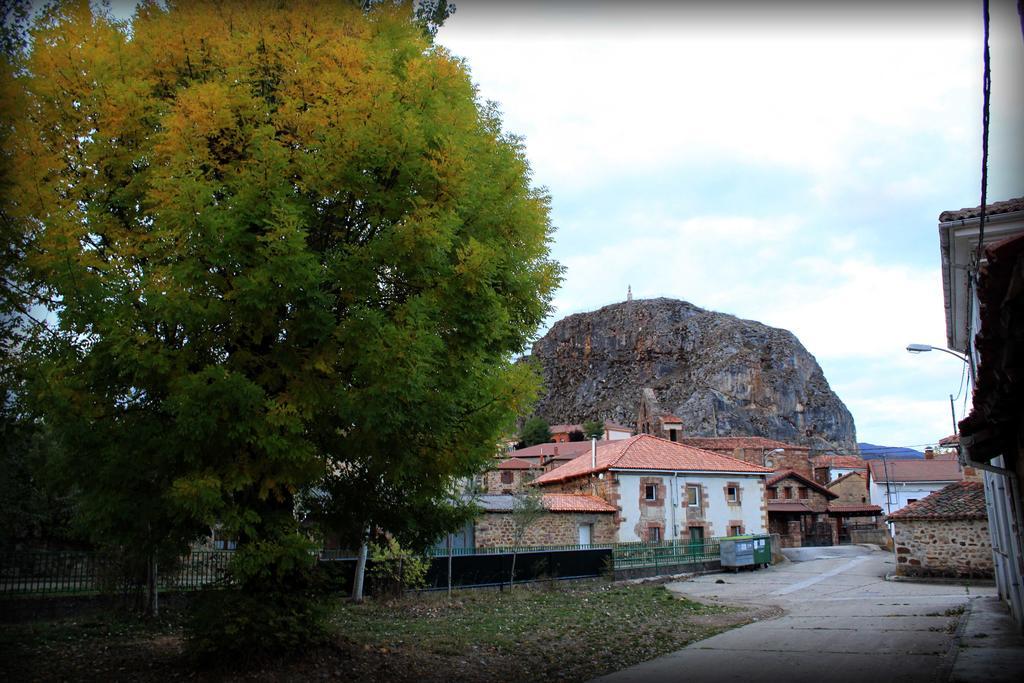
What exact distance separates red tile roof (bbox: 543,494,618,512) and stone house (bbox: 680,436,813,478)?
1595 inches

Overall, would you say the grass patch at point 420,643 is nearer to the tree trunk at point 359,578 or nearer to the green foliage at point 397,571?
the tree trunk at point 359,578

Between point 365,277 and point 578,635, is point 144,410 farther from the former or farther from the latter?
point 578,635

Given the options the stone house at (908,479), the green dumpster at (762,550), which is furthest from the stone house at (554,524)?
the stone house at (908,479)

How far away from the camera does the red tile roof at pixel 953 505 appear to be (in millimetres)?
24984

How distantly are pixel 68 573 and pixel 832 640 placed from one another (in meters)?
14.1

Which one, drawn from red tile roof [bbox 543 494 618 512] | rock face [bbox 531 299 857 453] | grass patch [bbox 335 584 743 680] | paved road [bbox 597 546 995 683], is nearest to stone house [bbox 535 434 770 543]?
red tile roof [bbox 543 494 618 512]

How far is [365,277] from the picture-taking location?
8.13 metres

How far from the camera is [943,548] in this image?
25609mm

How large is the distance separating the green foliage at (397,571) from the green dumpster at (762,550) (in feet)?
72.4

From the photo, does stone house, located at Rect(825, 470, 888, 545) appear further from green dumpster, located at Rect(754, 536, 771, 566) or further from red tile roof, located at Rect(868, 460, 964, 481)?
green dumpster, located at Rect(754, 536, 771, 566)

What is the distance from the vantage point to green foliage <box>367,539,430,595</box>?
59.8ft

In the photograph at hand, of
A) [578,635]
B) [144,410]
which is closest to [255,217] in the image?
[144,410]

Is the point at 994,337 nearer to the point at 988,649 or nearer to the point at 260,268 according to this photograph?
the point at 260,268

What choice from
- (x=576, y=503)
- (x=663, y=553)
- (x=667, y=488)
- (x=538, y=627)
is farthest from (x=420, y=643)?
(x=667, y=488)
